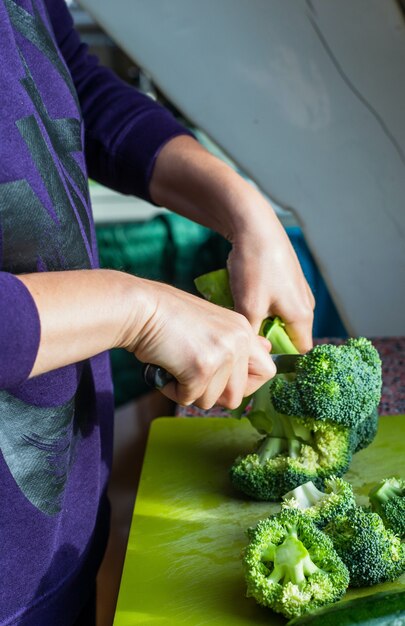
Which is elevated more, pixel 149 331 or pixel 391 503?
pixel 149 331

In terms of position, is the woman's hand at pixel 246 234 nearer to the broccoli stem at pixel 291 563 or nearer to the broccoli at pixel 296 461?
the broccoli at pixel 296 461

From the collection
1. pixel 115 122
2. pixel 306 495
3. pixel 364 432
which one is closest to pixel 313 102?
pixel 115 122

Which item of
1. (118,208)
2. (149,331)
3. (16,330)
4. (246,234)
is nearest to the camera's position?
(16,330)

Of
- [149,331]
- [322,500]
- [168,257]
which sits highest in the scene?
[149,331]

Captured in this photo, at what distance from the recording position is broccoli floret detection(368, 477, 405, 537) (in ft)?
3.34

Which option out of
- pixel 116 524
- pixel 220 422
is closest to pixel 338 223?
pixel 220 422

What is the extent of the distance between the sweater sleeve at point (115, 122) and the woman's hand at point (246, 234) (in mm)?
32

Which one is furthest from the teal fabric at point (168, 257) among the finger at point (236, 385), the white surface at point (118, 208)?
the finger at point (236, 385)

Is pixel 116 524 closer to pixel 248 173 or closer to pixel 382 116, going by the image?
pixel 248 173

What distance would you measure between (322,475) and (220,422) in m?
0.31

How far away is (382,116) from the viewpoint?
1.81 meters

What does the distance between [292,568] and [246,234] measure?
0.49 m

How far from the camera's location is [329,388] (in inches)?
44.8

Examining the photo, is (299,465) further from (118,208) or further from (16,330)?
(118,208)
